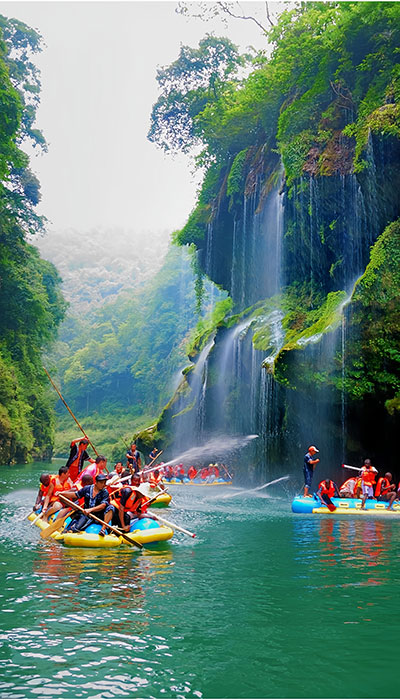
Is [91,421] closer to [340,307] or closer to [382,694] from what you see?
[340,307]

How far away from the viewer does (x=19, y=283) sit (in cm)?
2850

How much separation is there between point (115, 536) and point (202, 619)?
3763 millimetres

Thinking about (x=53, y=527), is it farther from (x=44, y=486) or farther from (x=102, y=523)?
(x=44, y=486)

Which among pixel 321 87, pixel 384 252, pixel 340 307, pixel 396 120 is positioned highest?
pixel 321 87

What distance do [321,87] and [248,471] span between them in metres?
15.5

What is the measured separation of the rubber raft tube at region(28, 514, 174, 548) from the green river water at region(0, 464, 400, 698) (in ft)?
0.59

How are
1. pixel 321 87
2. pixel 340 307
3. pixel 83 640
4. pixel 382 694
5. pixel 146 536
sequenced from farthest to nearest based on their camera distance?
pixel 321 87, pixel 340 307, pixel 146 536, pixel 83 640, pixel 382 694

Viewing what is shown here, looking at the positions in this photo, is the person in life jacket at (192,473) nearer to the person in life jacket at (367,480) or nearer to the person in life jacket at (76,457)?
the person in life jacket at (367,480)

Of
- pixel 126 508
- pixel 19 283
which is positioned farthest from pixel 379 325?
pixel 19 283

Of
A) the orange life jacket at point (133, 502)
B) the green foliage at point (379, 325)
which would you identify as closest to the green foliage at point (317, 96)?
the green foliage at point (379, 325)

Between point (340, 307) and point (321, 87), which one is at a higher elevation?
point (321, 87)

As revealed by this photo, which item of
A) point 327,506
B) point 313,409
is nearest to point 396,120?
point 313,409

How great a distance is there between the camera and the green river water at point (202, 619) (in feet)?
12.7

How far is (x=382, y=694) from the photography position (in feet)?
12.2
